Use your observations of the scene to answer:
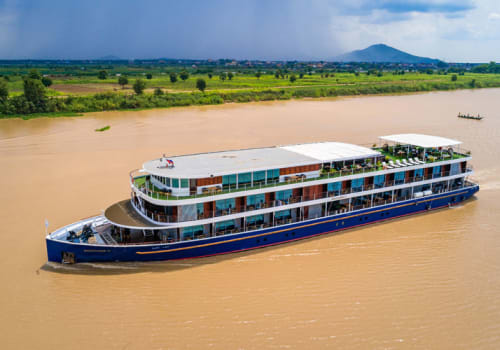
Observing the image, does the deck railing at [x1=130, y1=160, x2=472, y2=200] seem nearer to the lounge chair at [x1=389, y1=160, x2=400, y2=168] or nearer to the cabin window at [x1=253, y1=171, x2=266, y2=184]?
the cabin window at [x1=253, y1=171, x2=266, y2=184]

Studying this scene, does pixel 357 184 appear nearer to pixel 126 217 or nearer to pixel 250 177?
pixel 250 177

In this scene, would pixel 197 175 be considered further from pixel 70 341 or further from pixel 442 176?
pixel 442 176

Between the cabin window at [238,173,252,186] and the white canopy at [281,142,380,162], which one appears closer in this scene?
the cabin window at [238,173,252,186]

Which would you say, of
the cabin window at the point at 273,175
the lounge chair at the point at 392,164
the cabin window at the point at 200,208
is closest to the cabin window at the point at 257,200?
the cabin window at the point at 273,175

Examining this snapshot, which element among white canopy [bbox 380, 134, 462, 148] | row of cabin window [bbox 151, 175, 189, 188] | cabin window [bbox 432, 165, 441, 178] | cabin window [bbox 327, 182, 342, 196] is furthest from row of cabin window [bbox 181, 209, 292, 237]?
cabin window [bbox 432, 165, 441, 178]

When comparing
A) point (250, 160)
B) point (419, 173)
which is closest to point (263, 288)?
point (250, 160)

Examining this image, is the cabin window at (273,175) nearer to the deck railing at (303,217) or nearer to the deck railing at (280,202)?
the deck railing at (280,202)
